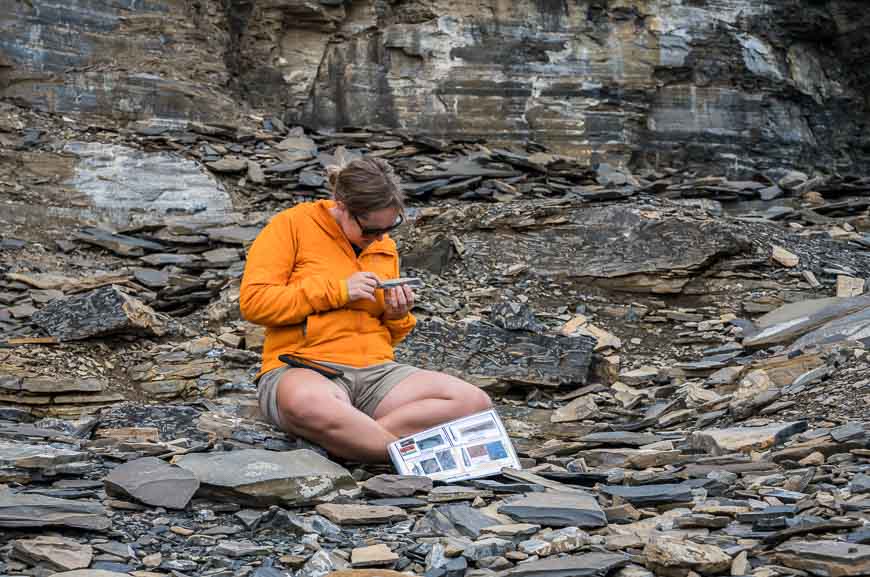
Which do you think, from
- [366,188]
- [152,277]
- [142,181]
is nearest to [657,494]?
[366,188]

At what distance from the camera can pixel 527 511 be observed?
3395mm

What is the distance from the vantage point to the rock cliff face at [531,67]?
51.6ft

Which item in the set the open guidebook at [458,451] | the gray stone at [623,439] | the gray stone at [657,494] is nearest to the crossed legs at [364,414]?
the open guidebook at [458,451]

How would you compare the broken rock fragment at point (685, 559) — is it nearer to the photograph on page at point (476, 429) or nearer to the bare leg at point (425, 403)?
the photograph on page at point (476, 429)

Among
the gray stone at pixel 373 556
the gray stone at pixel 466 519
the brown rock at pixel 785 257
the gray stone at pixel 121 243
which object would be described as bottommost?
the gray stone at pixel 121 243

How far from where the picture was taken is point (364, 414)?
165 inches

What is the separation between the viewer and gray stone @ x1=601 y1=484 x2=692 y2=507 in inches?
142

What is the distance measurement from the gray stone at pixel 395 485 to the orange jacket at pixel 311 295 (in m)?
0.78

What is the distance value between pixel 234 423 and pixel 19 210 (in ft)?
24.8

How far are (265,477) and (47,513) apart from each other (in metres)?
0.70

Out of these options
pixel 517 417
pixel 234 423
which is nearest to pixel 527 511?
pixel 234 423

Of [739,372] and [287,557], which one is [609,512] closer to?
[287,557]

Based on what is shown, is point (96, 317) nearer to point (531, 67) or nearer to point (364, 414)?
point (364, 414)

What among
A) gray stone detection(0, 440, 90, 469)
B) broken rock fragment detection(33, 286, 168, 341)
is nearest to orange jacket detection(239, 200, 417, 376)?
gray stone detection(0, 440, 90, 469)
